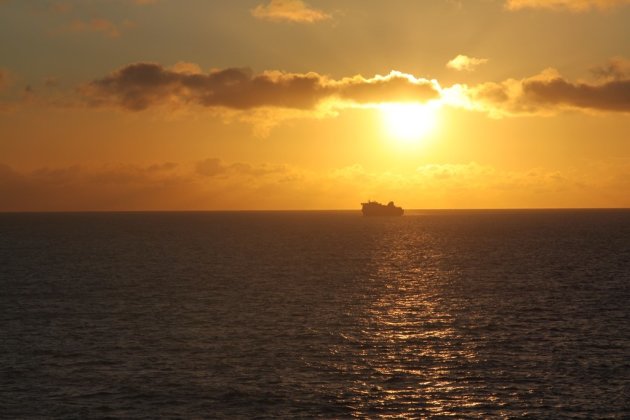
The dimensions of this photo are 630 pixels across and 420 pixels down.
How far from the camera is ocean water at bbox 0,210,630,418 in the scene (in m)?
42.8

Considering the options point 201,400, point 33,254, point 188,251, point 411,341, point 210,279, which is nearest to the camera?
point 201,400

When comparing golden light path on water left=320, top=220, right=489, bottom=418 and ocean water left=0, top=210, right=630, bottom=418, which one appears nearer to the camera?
ocean water left=0, top=210, right=630, bottom=418

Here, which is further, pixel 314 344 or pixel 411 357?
pixel 314 344

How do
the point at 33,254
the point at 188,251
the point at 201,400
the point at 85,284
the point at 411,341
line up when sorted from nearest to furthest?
the point at 201,400 → the point at 411,341 → the point at 85,284 → the point at 33,254 → the point at 188,251

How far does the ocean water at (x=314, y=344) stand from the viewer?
1684 inches

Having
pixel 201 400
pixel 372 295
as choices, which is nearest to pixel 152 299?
pixel 372 295

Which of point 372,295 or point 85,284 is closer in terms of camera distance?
point 372,295

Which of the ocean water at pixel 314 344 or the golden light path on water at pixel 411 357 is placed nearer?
the ocean water at pixel 314 344

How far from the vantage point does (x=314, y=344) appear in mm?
59094

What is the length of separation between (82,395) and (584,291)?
239ft

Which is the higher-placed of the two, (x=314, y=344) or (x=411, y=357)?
(x=314, y=344)

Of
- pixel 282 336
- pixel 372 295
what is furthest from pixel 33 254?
pixel 282 336

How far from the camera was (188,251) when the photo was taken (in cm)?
17725

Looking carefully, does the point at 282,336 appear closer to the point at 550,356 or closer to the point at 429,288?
the point at 550,356
